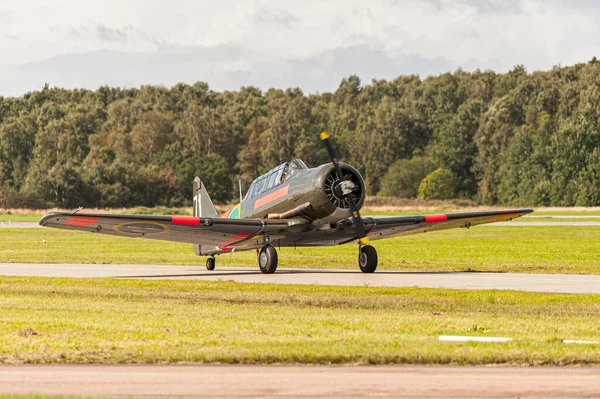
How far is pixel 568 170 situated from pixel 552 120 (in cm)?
1497

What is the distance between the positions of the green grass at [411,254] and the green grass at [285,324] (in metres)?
9.28

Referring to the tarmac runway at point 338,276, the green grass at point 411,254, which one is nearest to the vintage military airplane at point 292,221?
the tarmac runway at point 338,276

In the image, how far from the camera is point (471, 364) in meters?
9.91

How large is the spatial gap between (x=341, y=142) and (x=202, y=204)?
112242 millimetres

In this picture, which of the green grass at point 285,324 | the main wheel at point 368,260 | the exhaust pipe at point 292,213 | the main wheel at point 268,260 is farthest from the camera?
the main wheel at point 268,260

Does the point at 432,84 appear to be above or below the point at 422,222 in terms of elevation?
above

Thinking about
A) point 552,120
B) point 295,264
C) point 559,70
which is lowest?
point 295,264

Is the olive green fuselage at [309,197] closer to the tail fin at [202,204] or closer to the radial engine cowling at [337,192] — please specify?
the radial engine cowling at [337,192]

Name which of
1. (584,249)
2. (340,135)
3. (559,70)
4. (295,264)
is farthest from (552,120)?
(295,264)

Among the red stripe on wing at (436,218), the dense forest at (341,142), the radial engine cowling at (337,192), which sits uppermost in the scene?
the dense forest at (341,142)

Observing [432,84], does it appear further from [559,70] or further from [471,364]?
[471,364]

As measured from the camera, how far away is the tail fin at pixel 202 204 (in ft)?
99.8

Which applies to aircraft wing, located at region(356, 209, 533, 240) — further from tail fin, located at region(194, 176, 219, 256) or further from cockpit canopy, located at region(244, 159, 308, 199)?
tail fin, located at region(194, 176, 219, 256)

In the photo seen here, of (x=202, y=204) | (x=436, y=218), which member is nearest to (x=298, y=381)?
(x=436, y=218)
